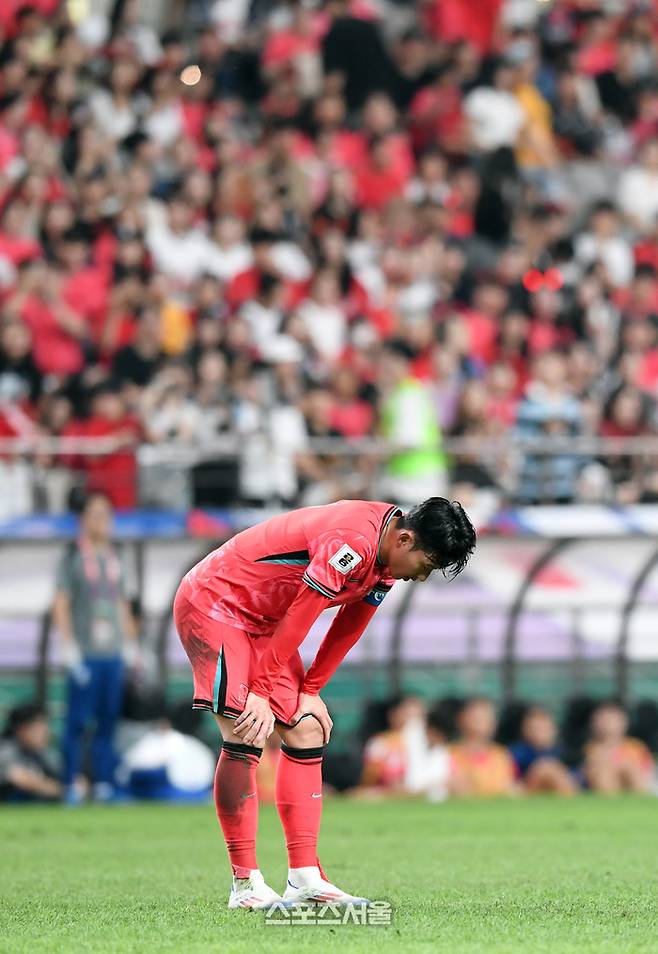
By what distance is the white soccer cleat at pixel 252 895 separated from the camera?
22.9ft

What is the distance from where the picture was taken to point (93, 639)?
1429 centimetres

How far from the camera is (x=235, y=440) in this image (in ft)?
48.9

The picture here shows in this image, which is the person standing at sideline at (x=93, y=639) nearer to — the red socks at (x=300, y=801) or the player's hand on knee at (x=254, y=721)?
the red socks at (x=300, y=801)

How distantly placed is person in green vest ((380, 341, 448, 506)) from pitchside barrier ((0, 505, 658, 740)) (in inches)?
28.7

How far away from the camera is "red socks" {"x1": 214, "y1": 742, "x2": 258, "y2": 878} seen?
23.1 feet

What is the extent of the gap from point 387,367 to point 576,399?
1932mm

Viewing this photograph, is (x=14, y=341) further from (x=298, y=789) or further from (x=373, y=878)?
(x=298, y=789)

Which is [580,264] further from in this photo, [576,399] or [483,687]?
[483,687]

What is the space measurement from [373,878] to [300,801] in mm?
1449

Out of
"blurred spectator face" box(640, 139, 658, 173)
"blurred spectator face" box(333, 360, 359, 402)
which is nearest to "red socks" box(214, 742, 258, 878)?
"blurred spectator face" box(333, 360, 359, 402)

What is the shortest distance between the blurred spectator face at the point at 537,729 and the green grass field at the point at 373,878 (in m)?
1.13

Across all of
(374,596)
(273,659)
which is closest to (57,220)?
(374,596)

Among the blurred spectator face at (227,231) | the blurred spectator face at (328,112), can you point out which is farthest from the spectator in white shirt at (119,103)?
the blurred spectator face at (328,112)

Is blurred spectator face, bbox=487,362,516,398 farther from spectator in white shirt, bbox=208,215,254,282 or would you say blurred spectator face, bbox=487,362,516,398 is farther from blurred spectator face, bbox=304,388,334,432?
spectator in white shirt, bbox=208,215,254,282
